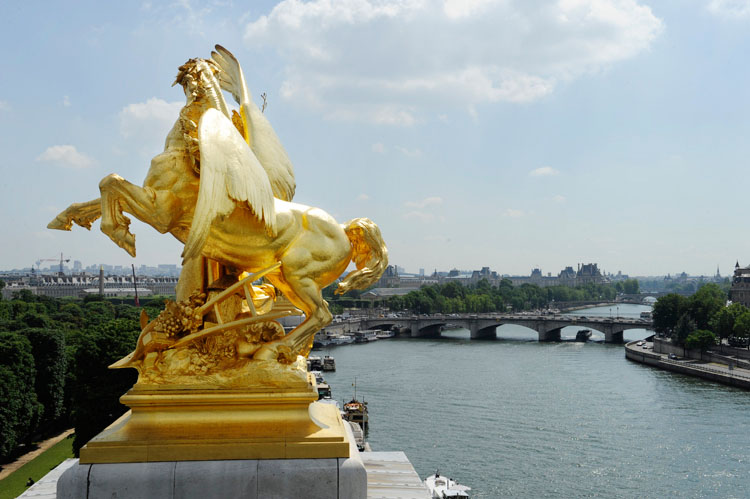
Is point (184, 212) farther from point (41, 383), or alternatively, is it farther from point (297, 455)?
point (41, 383)

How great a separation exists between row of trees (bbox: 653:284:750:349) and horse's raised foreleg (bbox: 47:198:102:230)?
3974 cm

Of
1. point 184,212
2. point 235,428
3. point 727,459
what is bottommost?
point 727,459

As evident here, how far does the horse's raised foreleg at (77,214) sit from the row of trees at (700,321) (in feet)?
130

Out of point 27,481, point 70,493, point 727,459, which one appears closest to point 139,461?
point 70,493

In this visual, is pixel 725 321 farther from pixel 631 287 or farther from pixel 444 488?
pixel 631 287

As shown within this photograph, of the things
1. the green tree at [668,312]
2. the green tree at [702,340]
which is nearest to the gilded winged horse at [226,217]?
the green tree at [702,340]

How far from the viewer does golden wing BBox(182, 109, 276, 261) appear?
16.8 ft

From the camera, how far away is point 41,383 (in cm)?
2100

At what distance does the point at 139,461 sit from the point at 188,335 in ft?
3.71

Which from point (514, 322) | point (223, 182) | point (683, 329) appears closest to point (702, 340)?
point (683, 329)

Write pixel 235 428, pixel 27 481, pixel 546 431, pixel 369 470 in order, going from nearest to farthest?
pixel 235 428
pixel 369 470
pixel 27 481
pixel 546 431

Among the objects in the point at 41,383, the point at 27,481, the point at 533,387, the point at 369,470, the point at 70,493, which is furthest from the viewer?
the point at 533,387

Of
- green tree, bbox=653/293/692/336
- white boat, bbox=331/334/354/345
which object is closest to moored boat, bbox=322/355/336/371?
white boat, bbox=331/334/354/345

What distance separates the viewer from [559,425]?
23.1m
